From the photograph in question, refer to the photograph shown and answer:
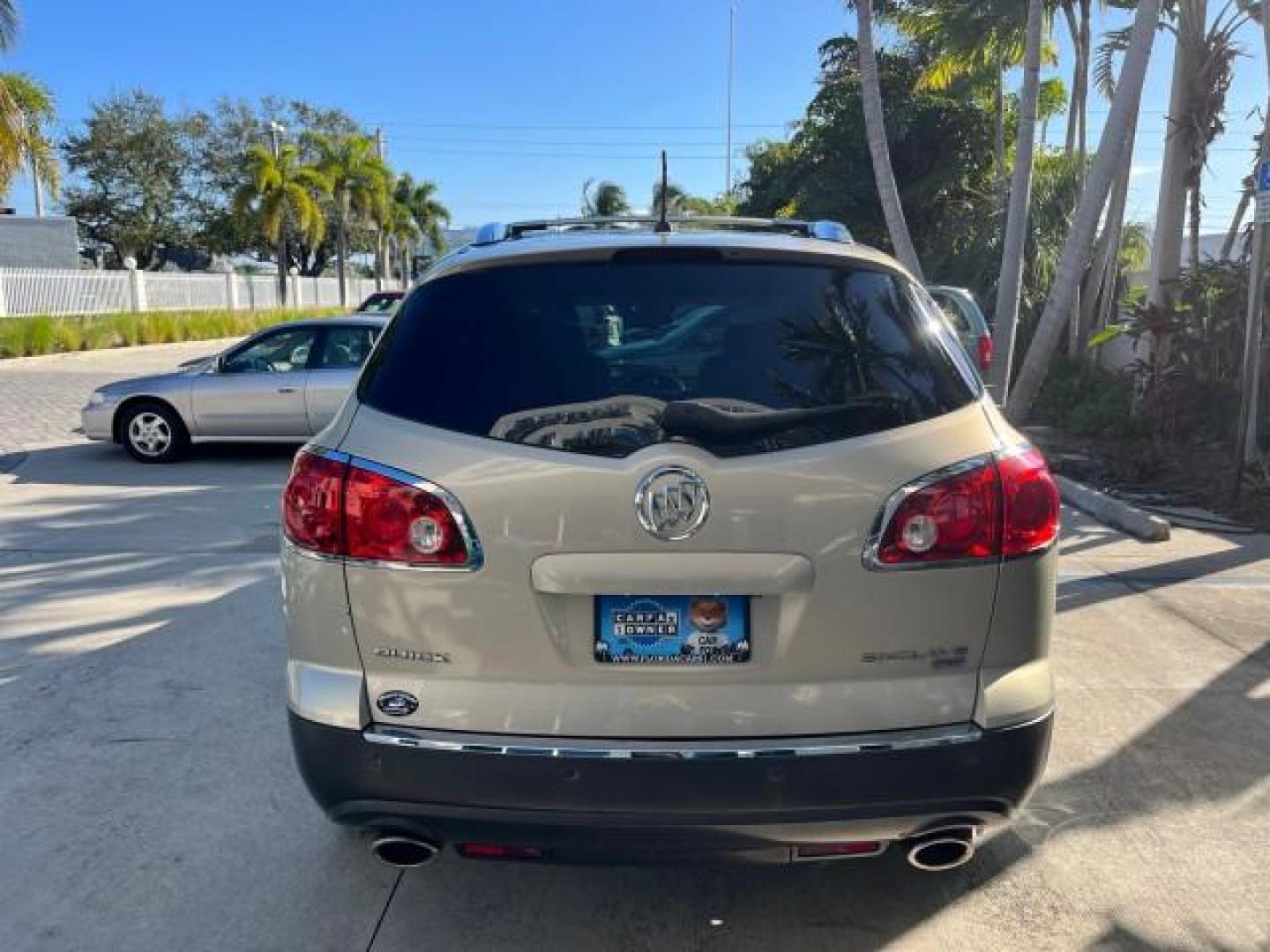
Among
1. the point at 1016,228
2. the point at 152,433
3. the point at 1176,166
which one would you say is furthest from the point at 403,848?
the point at 1176,166

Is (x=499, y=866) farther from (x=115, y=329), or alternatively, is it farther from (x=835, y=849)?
(x=115, y=329)

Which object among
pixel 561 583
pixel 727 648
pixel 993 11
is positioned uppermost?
pixel 993 11

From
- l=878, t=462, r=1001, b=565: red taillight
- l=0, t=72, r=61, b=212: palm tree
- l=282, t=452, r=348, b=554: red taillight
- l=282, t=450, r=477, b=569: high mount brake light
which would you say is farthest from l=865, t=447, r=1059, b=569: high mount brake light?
l=0, t=72, r=61, b=212: palm tree

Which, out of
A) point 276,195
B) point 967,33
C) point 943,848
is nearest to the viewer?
point 943,848

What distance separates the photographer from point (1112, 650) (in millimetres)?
5199

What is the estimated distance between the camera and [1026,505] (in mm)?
2602

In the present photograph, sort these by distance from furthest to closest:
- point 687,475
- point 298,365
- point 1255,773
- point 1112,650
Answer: point 298,365 → point 1112,650 → point 1255,773 → point 687,475

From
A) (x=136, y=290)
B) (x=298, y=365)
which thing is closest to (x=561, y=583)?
(x=298, y=365)

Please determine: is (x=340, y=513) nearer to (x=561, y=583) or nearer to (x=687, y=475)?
(x=561, y=583)

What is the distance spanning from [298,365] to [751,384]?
8.92m

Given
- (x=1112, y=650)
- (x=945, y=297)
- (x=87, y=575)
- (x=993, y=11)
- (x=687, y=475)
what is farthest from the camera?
(x=993, y=11)

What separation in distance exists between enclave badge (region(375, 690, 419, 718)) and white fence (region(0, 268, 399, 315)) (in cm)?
2473

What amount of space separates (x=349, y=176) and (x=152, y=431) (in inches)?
1483

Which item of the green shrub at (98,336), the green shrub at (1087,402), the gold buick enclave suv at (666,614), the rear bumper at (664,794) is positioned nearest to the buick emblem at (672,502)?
the gold buick enclave suv at (666,614)
